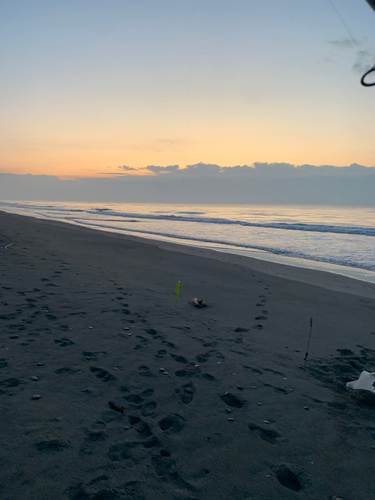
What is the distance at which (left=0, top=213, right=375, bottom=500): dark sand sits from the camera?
7.32 ft

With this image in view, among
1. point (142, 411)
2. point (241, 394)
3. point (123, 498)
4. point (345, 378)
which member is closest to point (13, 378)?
point (142, 411)

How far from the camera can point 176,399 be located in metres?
3.16

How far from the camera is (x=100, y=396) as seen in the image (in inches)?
121

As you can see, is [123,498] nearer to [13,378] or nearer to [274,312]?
[13,378]

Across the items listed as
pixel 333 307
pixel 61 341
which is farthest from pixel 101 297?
pixel 333 307

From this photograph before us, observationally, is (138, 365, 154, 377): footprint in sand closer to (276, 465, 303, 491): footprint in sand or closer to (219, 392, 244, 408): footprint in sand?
(219, 392, 244, 408): footprint in sand

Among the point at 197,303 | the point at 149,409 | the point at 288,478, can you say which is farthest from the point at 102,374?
the point at 197,303

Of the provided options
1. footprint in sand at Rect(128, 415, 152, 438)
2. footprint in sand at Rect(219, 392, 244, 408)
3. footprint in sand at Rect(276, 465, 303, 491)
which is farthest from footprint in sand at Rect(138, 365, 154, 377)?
footprint in sand at Rect(276, 465, 303, 491)

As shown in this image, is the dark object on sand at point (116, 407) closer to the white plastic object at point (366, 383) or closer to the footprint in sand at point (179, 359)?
the footprint in sand at point (179, 359)

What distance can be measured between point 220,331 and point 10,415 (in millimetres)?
3239

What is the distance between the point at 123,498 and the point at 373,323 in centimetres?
570

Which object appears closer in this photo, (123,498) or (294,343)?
(123,498)

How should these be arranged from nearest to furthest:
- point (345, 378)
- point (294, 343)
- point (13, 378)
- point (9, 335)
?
point (13, 378), point (345, 378), point (9, 335), point (294, 343)

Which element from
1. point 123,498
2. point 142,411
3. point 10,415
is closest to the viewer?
point 123,498
